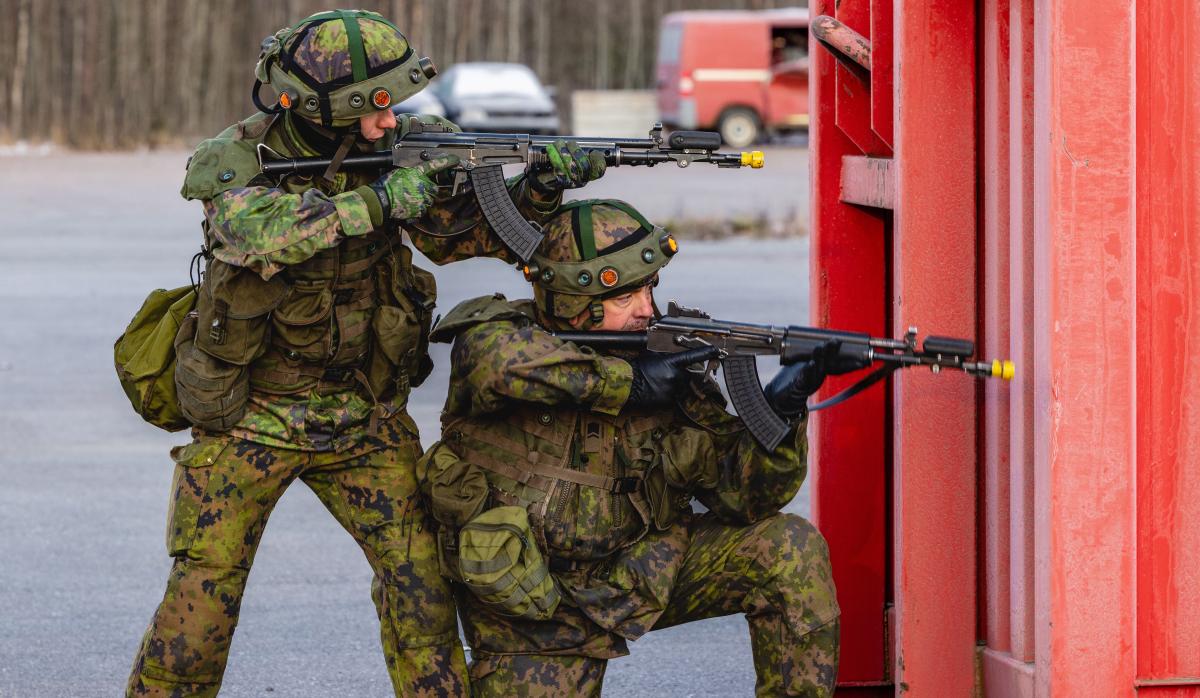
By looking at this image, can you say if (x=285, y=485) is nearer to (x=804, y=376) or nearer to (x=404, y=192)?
(x=404, y=192)

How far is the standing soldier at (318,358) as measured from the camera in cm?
379

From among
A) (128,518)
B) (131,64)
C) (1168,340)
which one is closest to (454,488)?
(1168,340)

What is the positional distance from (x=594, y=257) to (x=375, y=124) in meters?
0.58

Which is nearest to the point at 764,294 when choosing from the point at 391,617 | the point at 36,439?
the point at 36,439

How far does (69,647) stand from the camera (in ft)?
17.2

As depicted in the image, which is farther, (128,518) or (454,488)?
(128,518)

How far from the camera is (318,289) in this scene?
3.85 metres

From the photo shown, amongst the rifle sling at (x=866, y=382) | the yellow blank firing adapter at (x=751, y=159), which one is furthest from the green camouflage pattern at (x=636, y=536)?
the yellow blank firing adapter at (x=751, y=159)

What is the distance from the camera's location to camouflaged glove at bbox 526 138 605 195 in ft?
12.5

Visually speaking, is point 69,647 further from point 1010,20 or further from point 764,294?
point 764,294

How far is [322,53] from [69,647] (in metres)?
2.32

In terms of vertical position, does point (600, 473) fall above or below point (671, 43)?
below

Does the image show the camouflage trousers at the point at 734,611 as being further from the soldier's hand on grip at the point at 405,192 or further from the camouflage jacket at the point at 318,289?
the soldier's hand on grip at the point at 405,192

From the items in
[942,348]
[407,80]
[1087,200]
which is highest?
[407,80]
